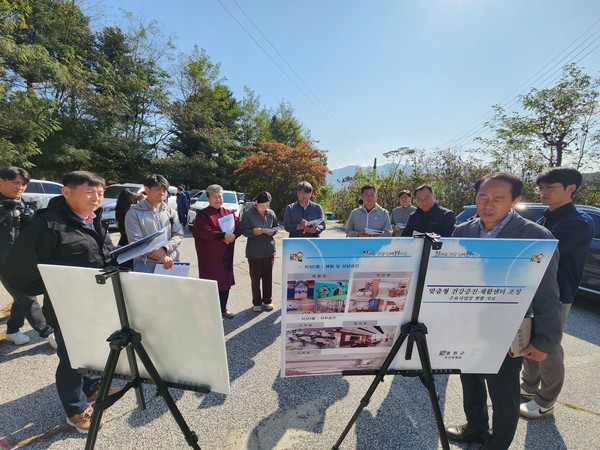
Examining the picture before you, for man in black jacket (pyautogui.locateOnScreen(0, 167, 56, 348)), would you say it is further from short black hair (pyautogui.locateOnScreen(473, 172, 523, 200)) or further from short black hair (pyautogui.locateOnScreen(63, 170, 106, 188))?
short black hair (pyautogui.locateOnScreen(473, 172, 523, 200))

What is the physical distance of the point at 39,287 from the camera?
168 centimetres

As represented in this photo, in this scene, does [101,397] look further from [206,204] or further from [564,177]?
[206,204]

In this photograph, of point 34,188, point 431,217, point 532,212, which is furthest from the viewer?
point 34,188

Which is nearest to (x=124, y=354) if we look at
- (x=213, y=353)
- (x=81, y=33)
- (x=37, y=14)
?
(x=213, y=353)

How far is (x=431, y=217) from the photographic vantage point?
3.29 m

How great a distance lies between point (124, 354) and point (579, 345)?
484 centimetres

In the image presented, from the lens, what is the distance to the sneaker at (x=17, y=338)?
2.84 meters

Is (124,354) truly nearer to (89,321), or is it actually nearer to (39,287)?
(89,321)

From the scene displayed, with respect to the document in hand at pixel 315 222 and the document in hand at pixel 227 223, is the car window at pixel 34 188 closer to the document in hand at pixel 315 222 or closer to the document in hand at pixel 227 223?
the document in hand at pixel 227 223

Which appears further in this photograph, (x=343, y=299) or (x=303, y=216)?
(x=303, y=216)

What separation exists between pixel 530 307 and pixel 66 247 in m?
2.86

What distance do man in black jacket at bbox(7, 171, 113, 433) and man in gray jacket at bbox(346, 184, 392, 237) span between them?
301cm

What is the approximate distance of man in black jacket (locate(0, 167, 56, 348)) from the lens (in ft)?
8.83

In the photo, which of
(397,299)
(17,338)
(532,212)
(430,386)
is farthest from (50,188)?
(532,212)
